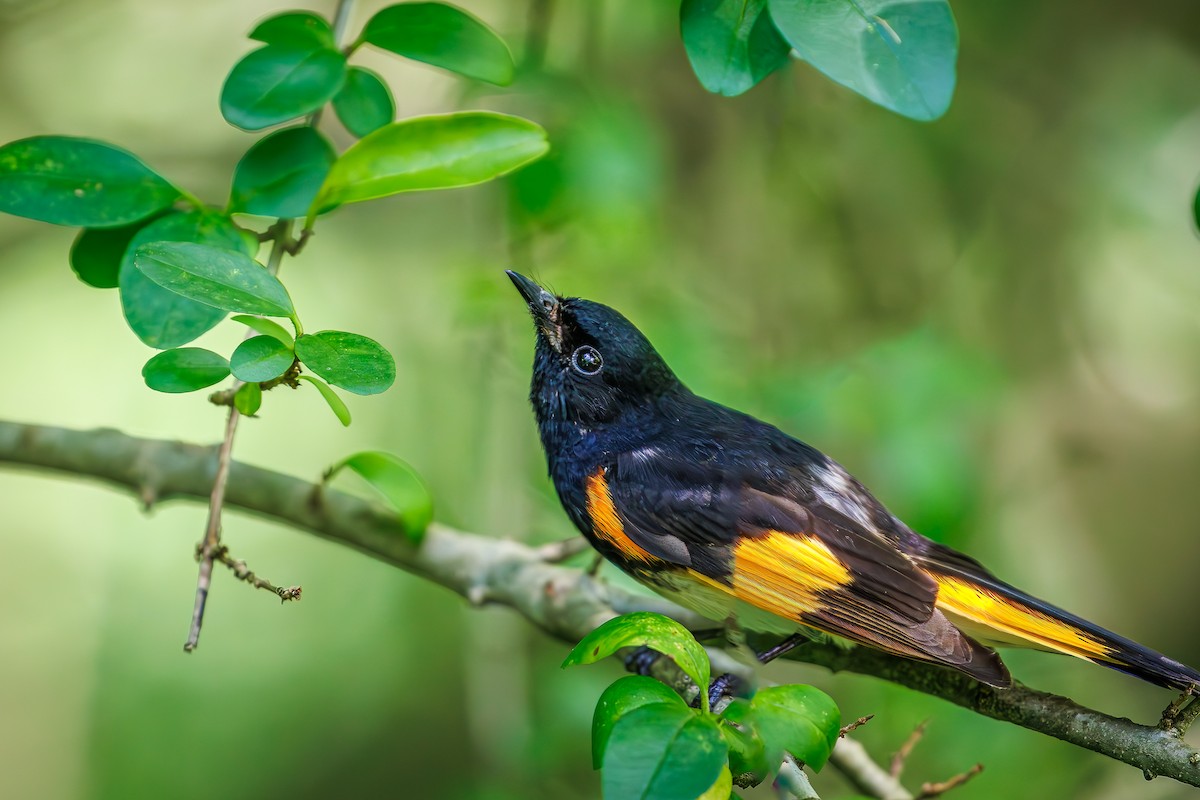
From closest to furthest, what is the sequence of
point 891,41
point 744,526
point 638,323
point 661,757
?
1. point 661,757
2. point 891,41
3. point 744,526
4. point 638,323

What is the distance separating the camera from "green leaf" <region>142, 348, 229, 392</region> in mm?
1519

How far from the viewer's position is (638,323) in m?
3.59

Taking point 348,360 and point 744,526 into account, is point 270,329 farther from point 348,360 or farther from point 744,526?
point 744,526

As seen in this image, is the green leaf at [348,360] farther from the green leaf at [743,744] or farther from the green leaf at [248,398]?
the green leaf at [743,744]

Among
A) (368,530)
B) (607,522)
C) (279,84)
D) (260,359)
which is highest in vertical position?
(279,84)

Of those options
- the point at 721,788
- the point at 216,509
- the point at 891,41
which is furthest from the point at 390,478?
the point at 891,41

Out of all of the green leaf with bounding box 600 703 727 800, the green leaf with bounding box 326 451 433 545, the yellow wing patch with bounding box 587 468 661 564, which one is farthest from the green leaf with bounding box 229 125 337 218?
the green leaf with bounding box 600 703 727 800

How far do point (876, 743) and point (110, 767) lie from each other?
367cm

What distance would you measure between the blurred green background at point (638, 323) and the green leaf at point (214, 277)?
1.77 m

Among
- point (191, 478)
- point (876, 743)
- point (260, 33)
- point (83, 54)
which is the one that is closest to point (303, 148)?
point (260, 33)

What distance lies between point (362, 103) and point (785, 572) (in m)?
1.24

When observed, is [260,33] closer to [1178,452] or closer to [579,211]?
[579,211]

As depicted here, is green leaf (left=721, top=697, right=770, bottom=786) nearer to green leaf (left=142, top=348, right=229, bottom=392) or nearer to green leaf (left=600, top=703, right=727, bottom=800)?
green leaf (left=600, top=703, right=727, bottom=800)

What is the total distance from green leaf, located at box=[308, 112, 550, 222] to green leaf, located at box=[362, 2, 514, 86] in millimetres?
199
